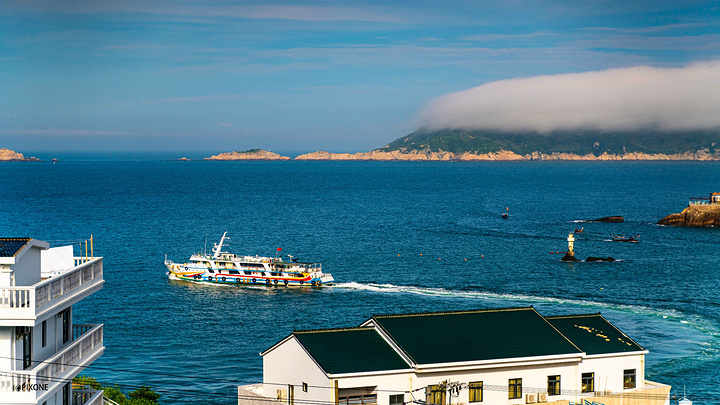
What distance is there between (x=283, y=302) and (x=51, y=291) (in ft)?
190

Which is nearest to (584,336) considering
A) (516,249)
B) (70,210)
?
(516,249)

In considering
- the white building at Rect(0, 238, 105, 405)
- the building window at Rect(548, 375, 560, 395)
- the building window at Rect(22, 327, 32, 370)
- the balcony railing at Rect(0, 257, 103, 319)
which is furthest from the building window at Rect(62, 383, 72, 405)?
the building window at Rect(548, 375, 560, 395)

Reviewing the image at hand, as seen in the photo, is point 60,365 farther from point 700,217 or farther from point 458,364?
point 700,217

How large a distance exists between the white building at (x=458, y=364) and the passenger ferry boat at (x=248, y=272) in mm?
52847

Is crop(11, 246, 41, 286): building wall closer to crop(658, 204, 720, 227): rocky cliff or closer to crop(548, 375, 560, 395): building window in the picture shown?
crop(548, 375, 560, 395): building window

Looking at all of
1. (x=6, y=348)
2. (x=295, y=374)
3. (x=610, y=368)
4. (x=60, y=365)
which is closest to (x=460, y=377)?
(x=295, y=374)

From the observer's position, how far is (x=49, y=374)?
23859mm

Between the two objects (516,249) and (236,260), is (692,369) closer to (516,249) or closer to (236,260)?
(236,260)

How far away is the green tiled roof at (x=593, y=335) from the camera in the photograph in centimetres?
3688

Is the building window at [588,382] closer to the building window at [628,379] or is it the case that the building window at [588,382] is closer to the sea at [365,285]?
the building window at [628,379]

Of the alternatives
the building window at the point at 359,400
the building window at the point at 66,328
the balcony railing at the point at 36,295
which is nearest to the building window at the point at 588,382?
the building window at the point at 359,400

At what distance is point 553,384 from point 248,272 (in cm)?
6117

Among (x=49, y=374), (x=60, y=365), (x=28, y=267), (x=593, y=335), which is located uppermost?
(x=28, y=267)

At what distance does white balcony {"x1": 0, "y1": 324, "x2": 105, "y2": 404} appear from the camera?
2239 cm
